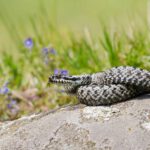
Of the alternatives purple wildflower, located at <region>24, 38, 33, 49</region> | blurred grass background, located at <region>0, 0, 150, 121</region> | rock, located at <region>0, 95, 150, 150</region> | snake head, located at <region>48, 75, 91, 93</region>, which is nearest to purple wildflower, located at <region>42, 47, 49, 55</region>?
blurred grass background, located at <region>0, 0, 150, 121</region>

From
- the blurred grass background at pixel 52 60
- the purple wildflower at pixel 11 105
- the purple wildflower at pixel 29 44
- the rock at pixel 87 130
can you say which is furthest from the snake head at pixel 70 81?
the purple wildflower at pixel 29 44

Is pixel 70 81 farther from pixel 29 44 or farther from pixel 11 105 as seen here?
pixel 29 44

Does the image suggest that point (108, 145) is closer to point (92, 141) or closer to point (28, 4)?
point (92, 141)

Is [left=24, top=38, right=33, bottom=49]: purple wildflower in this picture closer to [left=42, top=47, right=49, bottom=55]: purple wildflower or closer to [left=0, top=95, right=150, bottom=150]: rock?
[left=42, top=47, right=49, bottom=55]: purple wildflower

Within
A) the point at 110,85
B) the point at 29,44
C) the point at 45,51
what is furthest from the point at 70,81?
the point at 29,44

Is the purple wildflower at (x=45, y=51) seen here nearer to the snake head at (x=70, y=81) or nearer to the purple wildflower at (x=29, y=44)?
the purple wildflower at (x=29, y=44)

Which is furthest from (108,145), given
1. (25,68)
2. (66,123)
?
(25,68)
